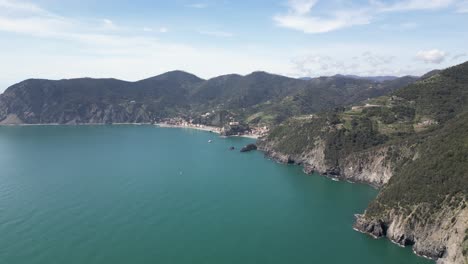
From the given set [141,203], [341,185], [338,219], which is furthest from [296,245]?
[341,185]

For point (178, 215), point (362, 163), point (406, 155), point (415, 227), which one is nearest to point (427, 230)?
point (415, 227)

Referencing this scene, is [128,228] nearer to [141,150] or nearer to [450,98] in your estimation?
[141,150]

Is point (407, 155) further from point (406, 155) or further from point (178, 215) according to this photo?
point (178, 215)

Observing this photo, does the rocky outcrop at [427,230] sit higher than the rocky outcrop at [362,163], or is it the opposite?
the rocky outcrop at [362,163]

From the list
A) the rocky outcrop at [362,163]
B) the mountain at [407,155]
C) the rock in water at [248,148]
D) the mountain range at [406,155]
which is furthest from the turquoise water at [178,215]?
the rock in water at [248,148]

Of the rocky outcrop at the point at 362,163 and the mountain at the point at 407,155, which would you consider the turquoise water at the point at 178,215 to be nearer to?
the rocky outcrop at the point at 362,163

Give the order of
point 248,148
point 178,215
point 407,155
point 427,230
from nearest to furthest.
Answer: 1. point 427,230
2. point 178,215
3. point 407,155
4. point 248,148

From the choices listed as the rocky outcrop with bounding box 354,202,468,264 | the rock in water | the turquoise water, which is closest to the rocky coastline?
the rocky outcrop with bounding box 354,202,468,264
